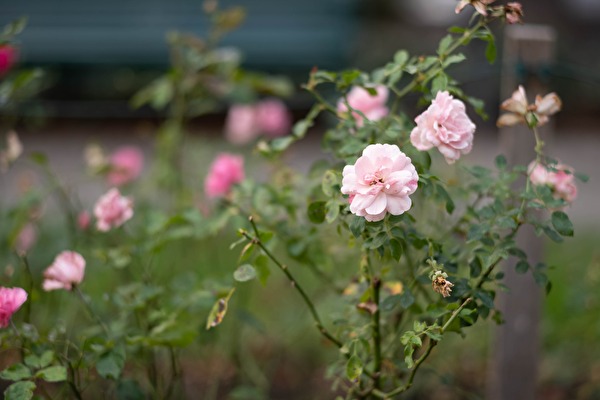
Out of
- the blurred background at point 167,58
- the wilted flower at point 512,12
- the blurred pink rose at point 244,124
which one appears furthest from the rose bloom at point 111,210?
the blurred background at point 167,58

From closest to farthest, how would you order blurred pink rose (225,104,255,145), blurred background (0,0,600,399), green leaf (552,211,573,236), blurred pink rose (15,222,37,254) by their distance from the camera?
green leaf (552,211,573,236), blurred pink rose (15,222,37,254), blurred pink rose (225,104,255,145), blurred background (0,0,600,399)

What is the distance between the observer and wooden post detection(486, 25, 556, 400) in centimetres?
172

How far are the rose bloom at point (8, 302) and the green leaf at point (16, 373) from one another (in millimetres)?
74

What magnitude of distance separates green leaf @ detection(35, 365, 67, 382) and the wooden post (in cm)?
97

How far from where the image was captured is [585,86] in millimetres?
6414

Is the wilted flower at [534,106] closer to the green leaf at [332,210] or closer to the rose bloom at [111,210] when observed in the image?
the green leaf at [332,210]

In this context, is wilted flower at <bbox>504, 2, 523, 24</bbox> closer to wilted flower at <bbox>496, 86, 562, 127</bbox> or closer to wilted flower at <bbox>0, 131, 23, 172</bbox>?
wilted flower at <bbox>496, 86, 562, 127</bbox>

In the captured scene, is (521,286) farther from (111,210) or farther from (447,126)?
(111,210)

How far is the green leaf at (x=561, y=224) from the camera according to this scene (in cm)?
118

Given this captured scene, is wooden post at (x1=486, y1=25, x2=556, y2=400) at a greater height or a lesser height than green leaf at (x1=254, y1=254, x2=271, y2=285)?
lesser

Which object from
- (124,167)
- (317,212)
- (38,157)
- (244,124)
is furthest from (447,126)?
(244,124)

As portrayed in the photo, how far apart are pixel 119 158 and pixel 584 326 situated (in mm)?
1415

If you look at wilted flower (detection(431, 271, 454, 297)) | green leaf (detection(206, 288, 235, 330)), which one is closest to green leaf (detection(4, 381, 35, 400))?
green leaf (detection(206, 288, 235, 330))

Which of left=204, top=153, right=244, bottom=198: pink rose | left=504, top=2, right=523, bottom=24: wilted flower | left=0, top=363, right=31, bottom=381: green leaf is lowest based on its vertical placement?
left=204, top=153, right=244, bottom=198: pink rose
